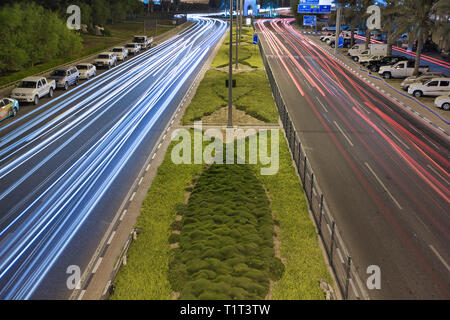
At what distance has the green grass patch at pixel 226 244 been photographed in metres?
11.6

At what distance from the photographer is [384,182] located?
20.2m

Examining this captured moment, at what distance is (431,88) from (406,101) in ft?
8.37

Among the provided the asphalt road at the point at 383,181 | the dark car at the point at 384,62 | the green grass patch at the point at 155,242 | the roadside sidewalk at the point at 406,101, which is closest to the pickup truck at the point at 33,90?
the green grass patch at the point at 155,242

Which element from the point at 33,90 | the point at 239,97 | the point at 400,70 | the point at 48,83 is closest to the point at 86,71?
the point at 48,83

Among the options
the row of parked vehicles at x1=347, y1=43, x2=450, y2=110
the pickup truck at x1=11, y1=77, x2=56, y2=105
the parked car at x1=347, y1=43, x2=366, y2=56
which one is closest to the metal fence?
the row of parked vehicles at x1=347, y1=43, x2=450, y2=110

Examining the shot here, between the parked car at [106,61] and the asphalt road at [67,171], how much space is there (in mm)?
9187

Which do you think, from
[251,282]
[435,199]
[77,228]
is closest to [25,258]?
[77,228]

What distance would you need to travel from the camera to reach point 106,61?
169 ft

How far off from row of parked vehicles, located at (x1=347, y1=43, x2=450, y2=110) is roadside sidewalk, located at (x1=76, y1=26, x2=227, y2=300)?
2334cm

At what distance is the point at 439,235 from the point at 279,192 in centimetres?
615

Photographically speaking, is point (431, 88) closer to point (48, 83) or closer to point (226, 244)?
point (226, 244)

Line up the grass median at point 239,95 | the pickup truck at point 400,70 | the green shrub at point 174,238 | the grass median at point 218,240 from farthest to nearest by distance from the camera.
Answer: the pickup truck at point 400,70 < the grass median at point 239,95 < the green shrub at point 174,238 < the grass median at point 218,240

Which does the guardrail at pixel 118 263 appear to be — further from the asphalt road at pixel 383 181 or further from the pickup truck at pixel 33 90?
the pickup truck at pixel 33 90

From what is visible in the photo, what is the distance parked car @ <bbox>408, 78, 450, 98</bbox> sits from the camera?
3669cm
